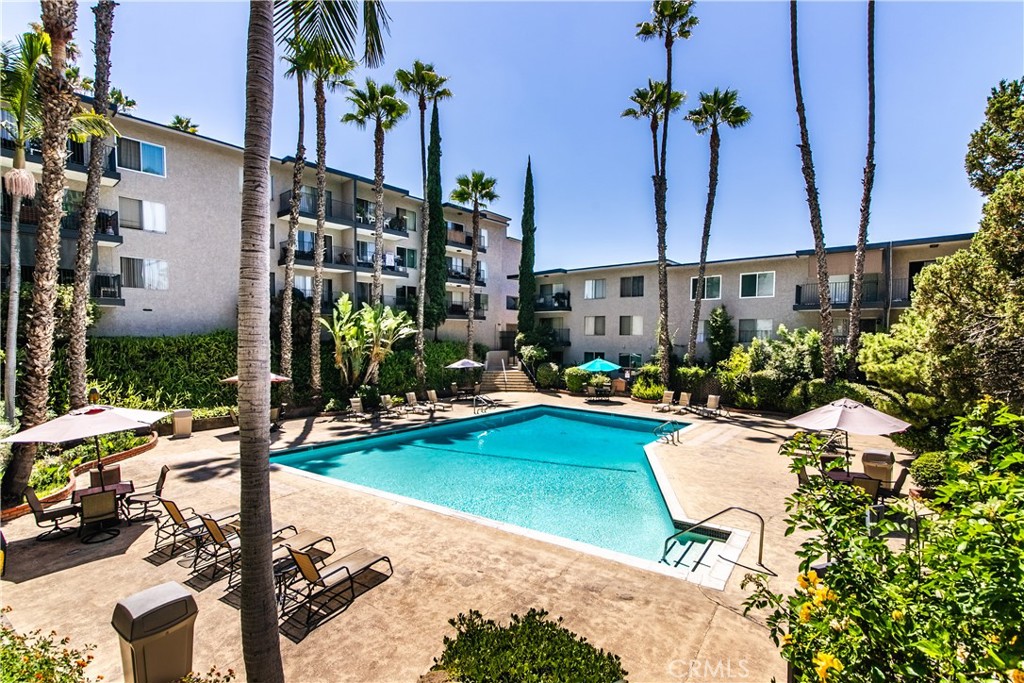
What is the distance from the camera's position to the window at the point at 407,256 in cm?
3425

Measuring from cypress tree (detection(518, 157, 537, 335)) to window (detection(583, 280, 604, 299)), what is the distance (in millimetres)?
4336

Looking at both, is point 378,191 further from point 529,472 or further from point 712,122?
point 712,122

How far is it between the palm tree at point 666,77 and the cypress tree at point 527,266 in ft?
39.9

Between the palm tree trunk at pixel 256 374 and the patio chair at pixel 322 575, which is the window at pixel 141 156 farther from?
the patio chair at pixel 322 575

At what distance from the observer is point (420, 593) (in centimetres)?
673

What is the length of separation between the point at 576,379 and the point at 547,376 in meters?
2.67

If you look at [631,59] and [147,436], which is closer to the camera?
[147,436]

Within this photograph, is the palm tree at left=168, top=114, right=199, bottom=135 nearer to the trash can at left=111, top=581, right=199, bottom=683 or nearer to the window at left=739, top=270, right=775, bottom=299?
the trash can at left=111, top=581, right=199, bottom=683

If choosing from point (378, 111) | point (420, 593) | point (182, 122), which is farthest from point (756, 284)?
point (182, 122)

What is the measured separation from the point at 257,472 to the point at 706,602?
629 centimetres

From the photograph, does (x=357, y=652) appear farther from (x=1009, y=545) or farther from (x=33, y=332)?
(x=33, y=332)

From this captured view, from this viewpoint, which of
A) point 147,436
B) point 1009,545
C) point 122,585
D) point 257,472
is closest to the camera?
point 1009,545

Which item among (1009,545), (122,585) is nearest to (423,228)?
(122,585)

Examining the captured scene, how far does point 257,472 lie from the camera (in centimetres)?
435
